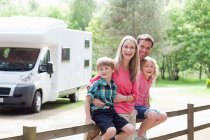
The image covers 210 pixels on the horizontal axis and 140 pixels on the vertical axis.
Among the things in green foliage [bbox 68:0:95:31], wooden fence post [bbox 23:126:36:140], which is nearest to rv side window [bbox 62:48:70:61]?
wooden fence post [bbox 23:126:36:140]

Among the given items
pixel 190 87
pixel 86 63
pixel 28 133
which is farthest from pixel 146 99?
pixel 190 87

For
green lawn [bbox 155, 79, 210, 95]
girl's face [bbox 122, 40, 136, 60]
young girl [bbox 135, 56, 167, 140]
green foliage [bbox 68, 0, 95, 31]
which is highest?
green foliage [bbox 68, 0, 95, 31]

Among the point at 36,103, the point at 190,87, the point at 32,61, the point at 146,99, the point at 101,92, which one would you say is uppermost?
the point at 32,61

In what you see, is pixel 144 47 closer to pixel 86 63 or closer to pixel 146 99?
pixel 146 99

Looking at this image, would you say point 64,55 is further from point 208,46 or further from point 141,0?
point 208,46

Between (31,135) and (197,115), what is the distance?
39.2 feet

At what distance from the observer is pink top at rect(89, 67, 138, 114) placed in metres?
4.75

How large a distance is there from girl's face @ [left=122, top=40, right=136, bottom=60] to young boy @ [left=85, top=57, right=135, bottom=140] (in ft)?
0.74

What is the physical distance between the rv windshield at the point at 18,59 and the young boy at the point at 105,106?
414 inches

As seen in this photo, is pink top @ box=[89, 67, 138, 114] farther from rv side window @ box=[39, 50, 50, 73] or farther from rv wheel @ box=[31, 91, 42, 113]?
rv side window @ box=[39, 50, 50, 73]

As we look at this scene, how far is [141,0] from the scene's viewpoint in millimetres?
42531

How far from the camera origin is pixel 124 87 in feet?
15.8

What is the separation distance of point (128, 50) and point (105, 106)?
0.57 m

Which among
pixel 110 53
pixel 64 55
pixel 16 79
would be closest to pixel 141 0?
pixel 110 53
